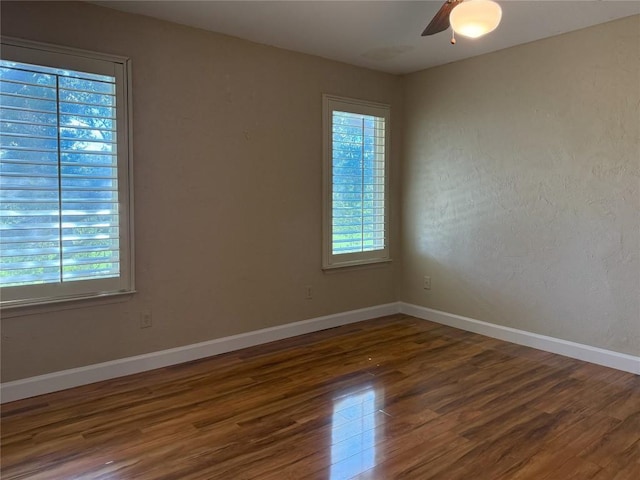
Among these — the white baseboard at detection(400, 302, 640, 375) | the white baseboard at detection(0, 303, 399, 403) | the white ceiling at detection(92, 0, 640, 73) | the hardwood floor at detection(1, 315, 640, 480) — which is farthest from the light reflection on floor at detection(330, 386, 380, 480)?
the white ceiling at detection(92, 0, 640, 73)

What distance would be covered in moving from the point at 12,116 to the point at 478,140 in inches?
145

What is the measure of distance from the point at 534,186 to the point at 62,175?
142 inches

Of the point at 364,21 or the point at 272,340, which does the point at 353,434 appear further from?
the point at 364,21

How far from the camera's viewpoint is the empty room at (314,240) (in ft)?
8.07

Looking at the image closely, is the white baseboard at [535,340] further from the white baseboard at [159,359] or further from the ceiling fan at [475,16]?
the ceiling fan at [475,16]

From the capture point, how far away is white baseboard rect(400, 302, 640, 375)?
11.1ft

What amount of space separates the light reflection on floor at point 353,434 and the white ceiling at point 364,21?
2.61 m

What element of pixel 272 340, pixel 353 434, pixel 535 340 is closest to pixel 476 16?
pixel 353 434

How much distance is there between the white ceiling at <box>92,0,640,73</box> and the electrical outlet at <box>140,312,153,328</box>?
2167 millimetres

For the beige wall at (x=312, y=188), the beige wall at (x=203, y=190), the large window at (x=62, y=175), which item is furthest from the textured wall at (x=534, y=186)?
the large window at (x=62, y=175)

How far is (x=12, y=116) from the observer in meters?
2.72

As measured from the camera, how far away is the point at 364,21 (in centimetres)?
331

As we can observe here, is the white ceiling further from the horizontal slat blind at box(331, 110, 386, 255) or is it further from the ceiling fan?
the ceiling fan

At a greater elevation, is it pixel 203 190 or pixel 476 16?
pixel 476 16
